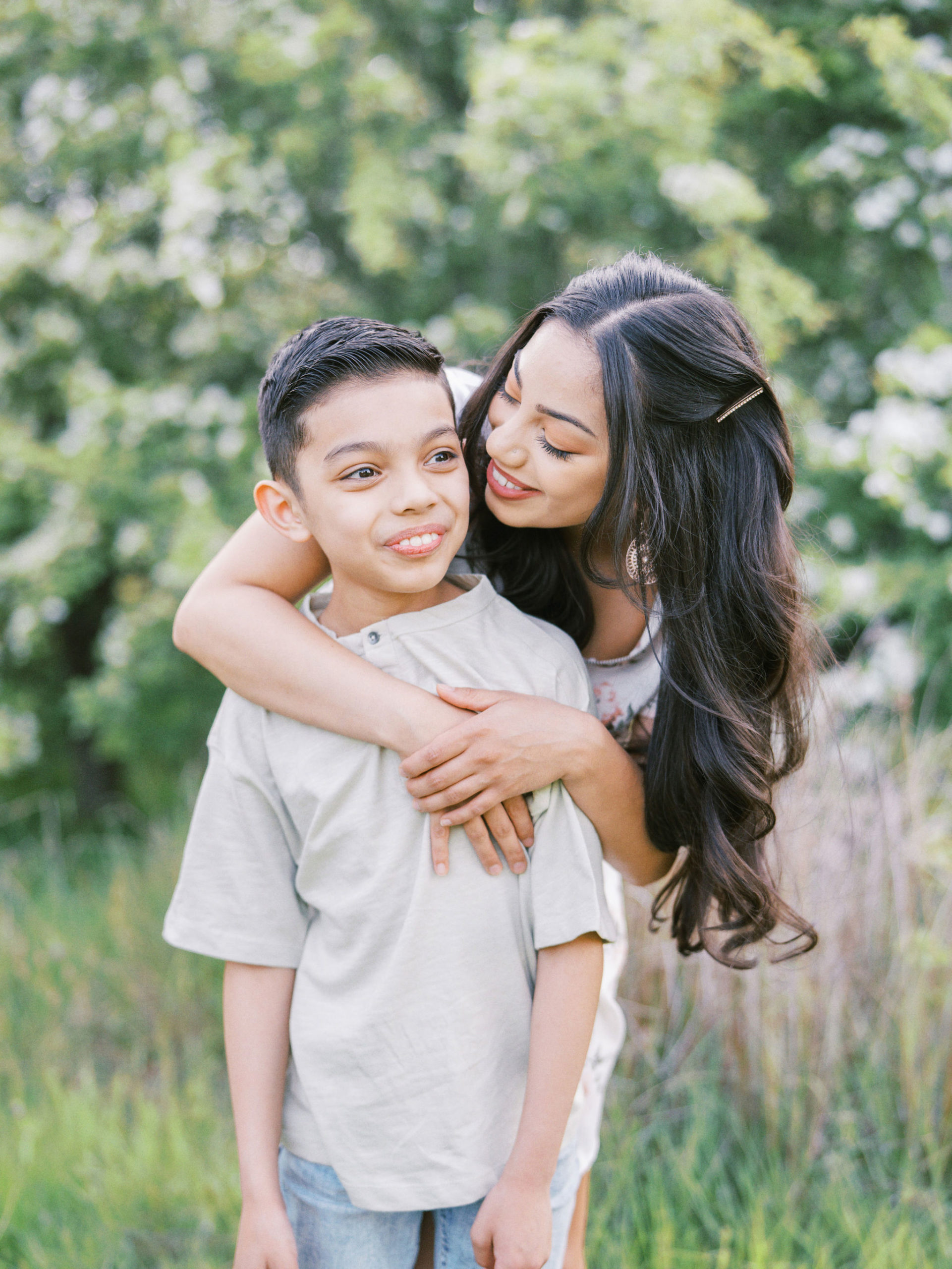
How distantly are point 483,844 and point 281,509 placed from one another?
1.73 ft

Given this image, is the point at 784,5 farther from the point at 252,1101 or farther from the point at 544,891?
the point at 252,1101

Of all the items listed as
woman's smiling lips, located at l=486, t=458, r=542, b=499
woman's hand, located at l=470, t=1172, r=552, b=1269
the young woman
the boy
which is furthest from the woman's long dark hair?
woman's hand, located at l=470, t=1172, r=552, b=1269

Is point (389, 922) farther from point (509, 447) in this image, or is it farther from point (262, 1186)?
point (509, 447)

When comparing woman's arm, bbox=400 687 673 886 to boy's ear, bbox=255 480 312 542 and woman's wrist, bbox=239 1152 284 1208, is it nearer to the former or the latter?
boy's ear, bbox=255 480 312 542

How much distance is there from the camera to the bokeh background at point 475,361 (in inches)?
91.4

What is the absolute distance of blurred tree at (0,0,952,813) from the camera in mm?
4039

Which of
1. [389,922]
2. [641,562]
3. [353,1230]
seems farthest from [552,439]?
[353,1230]

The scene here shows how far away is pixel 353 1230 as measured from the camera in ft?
4.37

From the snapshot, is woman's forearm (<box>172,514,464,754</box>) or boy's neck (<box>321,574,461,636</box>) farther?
boy's neck (<box>321,574,461,636</box>)

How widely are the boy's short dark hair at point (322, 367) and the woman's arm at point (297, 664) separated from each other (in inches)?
7.3

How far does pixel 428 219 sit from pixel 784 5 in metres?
1.78

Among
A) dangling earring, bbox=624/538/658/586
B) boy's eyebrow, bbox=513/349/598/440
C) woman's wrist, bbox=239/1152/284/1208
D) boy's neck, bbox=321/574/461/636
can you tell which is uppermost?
boy's eyebrow, bbox=513/349/598/440

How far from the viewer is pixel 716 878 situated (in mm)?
1501

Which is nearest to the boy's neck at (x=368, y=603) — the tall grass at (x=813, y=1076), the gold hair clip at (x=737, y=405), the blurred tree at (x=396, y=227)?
the gold hair clip at (x=737, y=405)
